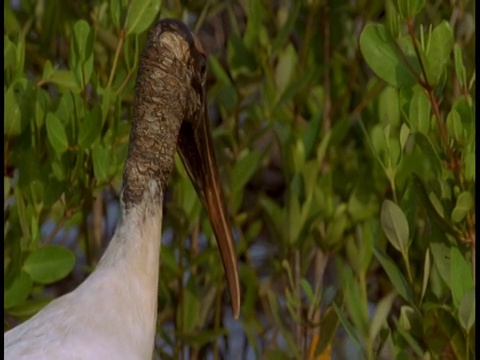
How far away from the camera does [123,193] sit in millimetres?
2650

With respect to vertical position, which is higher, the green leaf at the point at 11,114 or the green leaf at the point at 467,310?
the green leaf at the point at 11,114

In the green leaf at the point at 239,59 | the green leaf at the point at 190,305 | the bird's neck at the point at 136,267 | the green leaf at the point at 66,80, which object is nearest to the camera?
the bird's neck at the point at 136,267

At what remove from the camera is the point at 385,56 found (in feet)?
8.73

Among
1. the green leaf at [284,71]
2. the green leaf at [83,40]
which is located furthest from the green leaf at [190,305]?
the green leaf at [83,40]

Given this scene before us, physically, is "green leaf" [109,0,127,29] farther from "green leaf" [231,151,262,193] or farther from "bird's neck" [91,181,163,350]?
"green leaf" [231,151,262,193]

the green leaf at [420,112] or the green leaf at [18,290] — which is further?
the green leaf at [18,290]

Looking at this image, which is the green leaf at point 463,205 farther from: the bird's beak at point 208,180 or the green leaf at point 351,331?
the bird's beak at point 208,180

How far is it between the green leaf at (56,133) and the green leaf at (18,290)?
9.4 inches

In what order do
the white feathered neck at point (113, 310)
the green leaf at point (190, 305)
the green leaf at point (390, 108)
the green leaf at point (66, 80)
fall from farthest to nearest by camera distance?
the green leaf at point (190, 305), the green leaf at point (390, 108), the green leaf at point (66, 80), the white feathered neck at point (113, 310)

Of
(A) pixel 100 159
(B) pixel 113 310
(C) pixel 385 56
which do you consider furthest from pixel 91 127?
(C) pixel 385 56

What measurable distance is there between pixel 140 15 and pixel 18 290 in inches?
21.3

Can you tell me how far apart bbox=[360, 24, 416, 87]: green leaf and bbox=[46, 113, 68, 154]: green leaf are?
59 cm

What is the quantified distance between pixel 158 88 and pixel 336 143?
0.96m

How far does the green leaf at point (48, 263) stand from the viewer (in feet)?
9.54
